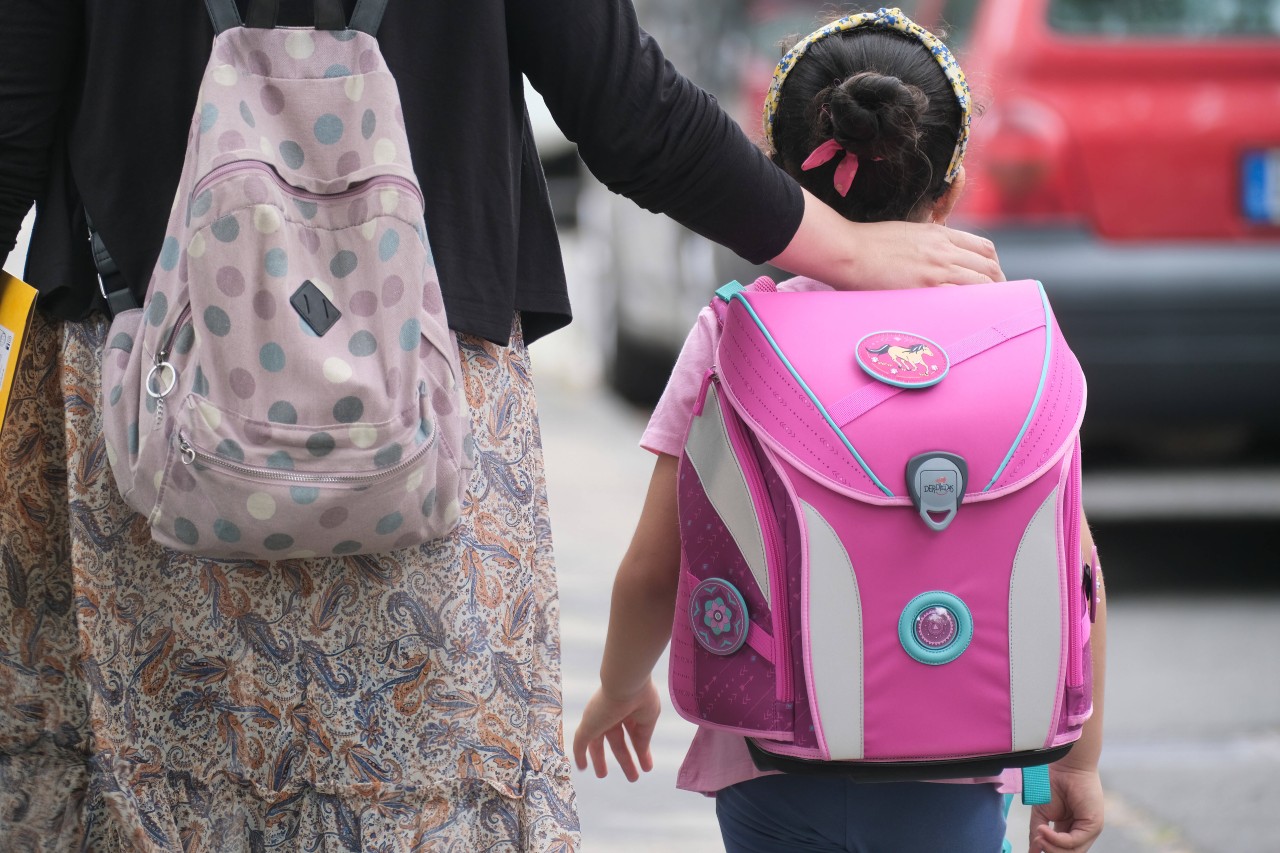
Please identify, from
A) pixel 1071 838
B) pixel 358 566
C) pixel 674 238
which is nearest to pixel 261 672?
pixel 358 566

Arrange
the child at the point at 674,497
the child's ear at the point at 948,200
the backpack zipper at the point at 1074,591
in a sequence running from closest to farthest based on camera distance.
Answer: the backpack zipper at the point at 1074,591
the child at the point at 674,497
the child's ear at the point at 948,200

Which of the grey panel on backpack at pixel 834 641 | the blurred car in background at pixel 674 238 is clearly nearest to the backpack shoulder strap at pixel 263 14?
the grey panel on backpack at pixel 834 641

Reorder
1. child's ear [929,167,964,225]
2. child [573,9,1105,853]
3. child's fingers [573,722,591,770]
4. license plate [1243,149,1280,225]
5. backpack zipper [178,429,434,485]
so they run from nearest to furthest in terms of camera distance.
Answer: backpack zipper [178,429,434,485]
child [573,9,1105,853]
child's ear [929,167,964,225]
child's fingers [573,722,591,770]
license plate [1243,149,1280,225]

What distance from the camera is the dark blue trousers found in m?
1.87

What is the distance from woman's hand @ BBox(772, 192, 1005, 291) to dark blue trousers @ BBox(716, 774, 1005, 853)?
544 millimetres

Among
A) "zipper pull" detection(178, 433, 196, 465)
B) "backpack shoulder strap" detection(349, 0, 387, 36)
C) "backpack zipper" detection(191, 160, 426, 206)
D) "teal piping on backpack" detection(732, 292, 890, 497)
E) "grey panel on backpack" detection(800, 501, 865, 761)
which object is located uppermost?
"backpack shoulder strap" detection(349, 0, 387, 36)

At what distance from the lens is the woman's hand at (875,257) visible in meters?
1.84

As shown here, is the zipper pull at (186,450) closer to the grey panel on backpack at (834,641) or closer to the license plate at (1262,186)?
the grey panel on backpack at (834,641)

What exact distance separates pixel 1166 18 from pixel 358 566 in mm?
4009

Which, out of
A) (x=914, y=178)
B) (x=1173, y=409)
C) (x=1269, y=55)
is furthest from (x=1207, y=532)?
(x=914, y=178)

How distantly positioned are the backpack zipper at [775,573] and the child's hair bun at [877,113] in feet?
1.22

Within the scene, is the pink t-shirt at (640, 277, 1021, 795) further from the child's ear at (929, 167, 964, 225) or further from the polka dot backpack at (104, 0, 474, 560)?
the polka dot backpack at (104, 0, 474, 560)

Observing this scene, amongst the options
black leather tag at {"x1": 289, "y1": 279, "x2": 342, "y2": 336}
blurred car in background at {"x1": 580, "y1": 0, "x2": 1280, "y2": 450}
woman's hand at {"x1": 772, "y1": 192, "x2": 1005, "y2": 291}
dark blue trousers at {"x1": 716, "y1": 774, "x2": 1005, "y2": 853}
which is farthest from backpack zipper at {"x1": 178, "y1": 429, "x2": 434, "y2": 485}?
blurred car in background at {"x1": 580, "y1": 0, "x2": 1280, "y2": 450}

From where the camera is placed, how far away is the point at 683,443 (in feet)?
6.22
